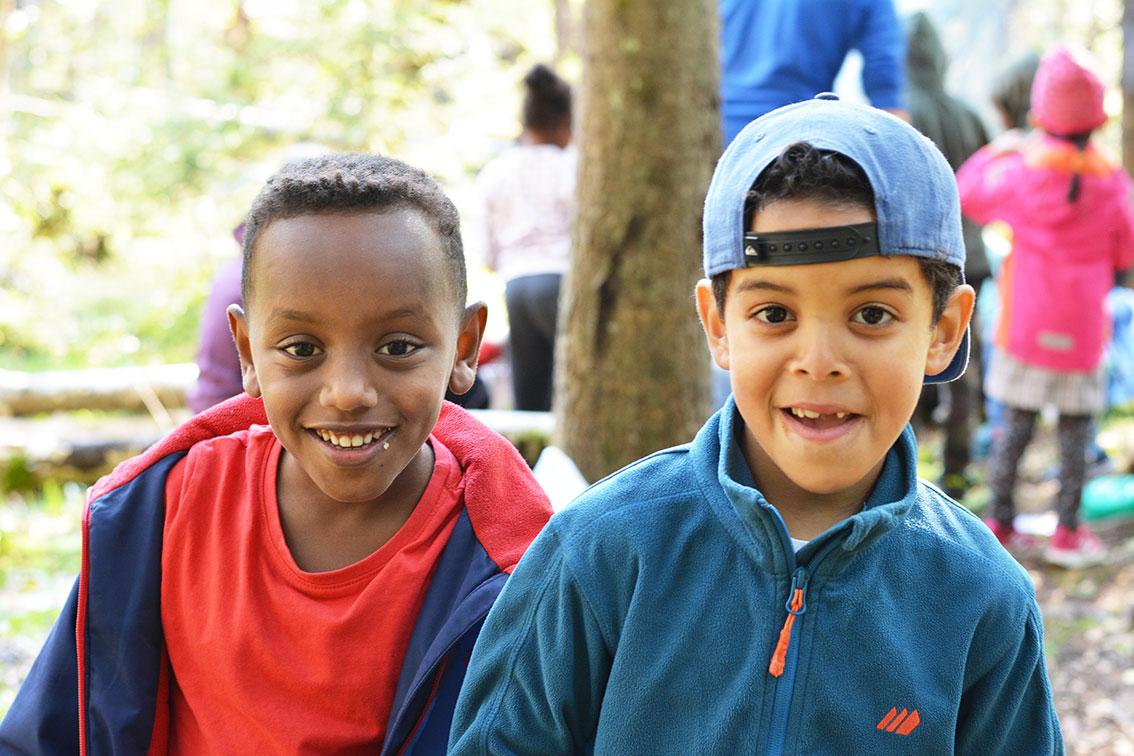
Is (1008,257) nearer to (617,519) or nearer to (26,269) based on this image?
(617,519)

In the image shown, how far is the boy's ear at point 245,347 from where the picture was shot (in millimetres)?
2172

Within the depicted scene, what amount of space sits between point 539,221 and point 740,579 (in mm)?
4668

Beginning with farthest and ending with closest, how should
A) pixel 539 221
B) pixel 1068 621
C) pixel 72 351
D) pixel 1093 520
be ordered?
pixel 72 351 → pixel 1093 520 → pixel 539 221 → pixel 1068 621

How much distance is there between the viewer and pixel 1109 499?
6.86m

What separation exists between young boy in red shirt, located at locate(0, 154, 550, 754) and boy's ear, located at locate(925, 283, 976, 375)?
0.74 metres

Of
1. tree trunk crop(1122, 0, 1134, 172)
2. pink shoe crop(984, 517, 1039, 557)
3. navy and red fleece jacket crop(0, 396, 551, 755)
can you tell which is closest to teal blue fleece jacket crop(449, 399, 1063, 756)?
navy and red fleece jacket crop(0, 396, 551, 755)

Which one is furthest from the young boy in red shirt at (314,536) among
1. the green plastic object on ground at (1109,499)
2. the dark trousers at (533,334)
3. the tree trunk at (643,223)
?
the green plastic object on ground at (1109,499)

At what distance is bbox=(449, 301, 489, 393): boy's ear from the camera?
2.24m

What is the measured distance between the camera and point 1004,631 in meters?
1.74

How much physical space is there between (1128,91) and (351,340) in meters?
8.98

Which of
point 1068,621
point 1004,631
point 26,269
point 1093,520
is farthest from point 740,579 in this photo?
point 26,269

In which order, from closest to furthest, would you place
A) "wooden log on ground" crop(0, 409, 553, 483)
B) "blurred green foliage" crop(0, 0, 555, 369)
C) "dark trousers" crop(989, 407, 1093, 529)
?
1. "dark trousers" crop(989, 407, 1093, 529)
2. "wooden log on ground" crop(0, 409, 553, 483)
3. "blurred green foliage" crop(0, 0, 555, 369)

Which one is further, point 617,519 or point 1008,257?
point 1008,257

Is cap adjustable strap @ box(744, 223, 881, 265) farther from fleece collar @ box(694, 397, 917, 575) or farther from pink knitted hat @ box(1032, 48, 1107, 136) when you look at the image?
pink knitted hat @ box(1032, 48, 1107, 136)
